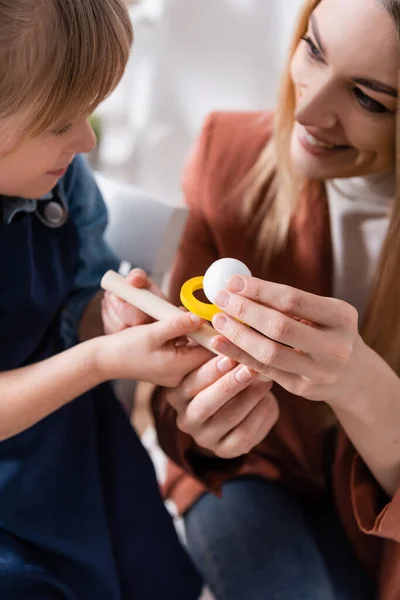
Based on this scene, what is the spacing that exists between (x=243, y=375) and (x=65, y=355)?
0.18m

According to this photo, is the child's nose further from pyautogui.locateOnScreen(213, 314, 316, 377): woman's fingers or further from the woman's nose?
pyautogui.locateOnScreen(213, 314, 316, 377): woman's fingers

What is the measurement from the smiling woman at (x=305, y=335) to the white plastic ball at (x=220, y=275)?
0.05ft

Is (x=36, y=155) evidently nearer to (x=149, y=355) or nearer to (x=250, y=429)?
(x=149, y=355)

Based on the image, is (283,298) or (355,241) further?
(355,241)

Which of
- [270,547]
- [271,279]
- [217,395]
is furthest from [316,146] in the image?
[270,547]

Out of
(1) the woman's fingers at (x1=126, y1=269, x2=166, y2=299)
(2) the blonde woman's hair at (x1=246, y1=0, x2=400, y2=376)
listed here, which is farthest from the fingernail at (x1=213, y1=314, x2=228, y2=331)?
(2) the blonde woman's hair at (x1=246, y1=0, x2=400, y2=376)

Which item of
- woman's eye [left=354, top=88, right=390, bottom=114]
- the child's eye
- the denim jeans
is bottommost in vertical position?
the denim jeans

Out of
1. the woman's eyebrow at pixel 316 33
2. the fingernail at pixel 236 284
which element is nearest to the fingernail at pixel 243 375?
the fingernail at pixel 236 284

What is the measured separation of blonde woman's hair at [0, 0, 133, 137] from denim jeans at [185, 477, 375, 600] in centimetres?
56

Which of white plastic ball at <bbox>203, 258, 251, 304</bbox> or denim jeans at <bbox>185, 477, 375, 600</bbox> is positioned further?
denim jeans at <bbox>185, 477, 375, 600</bbox>

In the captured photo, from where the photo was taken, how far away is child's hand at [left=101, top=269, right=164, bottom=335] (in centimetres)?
60

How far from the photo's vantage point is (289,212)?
30.0 inches

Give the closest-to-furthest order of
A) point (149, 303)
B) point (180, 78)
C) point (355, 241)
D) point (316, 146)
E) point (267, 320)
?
point (267, 320)
point (149, 303)
point (316, 146)
point (355, 241)
point (180, 78)

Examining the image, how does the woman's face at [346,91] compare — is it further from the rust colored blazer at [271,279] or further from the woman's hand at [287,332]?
the woman's hand at [287,332]
